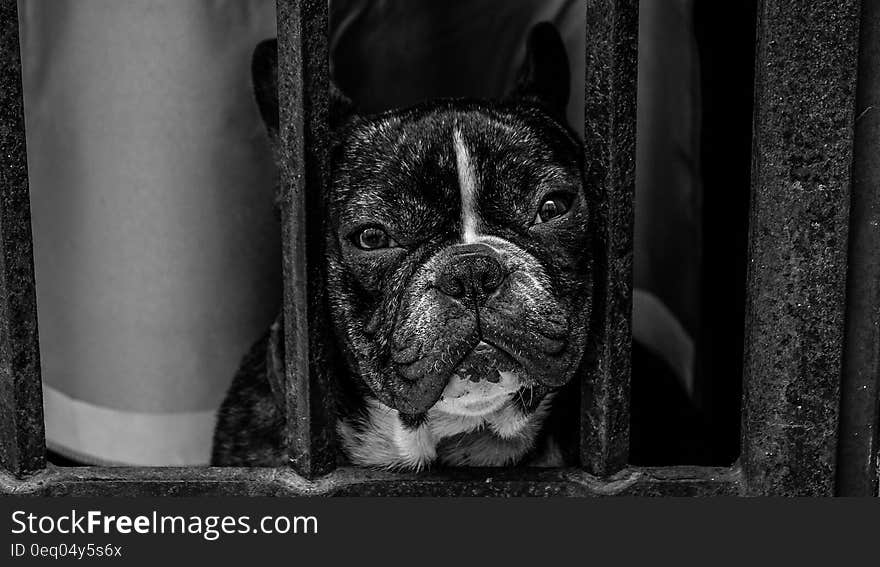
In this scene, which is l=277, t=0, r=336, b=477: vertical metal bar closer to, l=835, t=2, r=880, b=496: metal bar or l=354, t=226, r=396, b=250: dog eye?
l=354, t=226, r=396, b=250: dog eye

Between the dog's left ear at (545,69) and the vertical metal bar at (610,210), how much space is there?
1.93 feet

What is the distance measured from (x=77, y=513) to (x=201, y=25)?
110cm

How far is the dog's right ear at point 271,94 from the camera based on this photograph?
188 cm

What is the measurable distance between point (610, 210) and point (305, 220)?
474mm

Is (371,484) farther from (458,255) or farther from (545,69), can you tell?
(545,69)

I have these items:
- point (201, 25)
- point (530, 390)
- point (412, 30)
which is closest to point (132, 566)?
point (530, 390)

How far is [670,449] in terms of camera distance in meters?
2.22

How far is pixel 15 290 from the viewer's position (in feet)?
4.91

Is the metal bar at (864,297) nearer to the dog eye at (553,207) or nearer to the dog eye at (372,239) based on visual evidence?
the dog eye at (553,207)

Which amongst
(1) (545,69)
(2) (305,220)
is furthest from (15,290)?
(1) (545,69)

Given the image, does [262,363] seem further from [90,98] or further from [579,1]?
[579,1]

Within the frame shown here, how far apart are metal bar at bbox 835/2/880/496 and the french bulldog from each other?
0.40 meters

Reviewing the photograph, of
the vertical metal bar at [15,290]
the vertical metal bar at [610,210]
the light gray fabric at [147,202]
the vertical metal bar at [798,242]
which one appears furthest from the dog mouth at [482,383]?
the light gray fabric at [147,202]

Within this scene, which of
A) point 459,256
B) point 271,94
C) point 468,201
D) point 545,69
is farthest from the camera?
point 545,69
